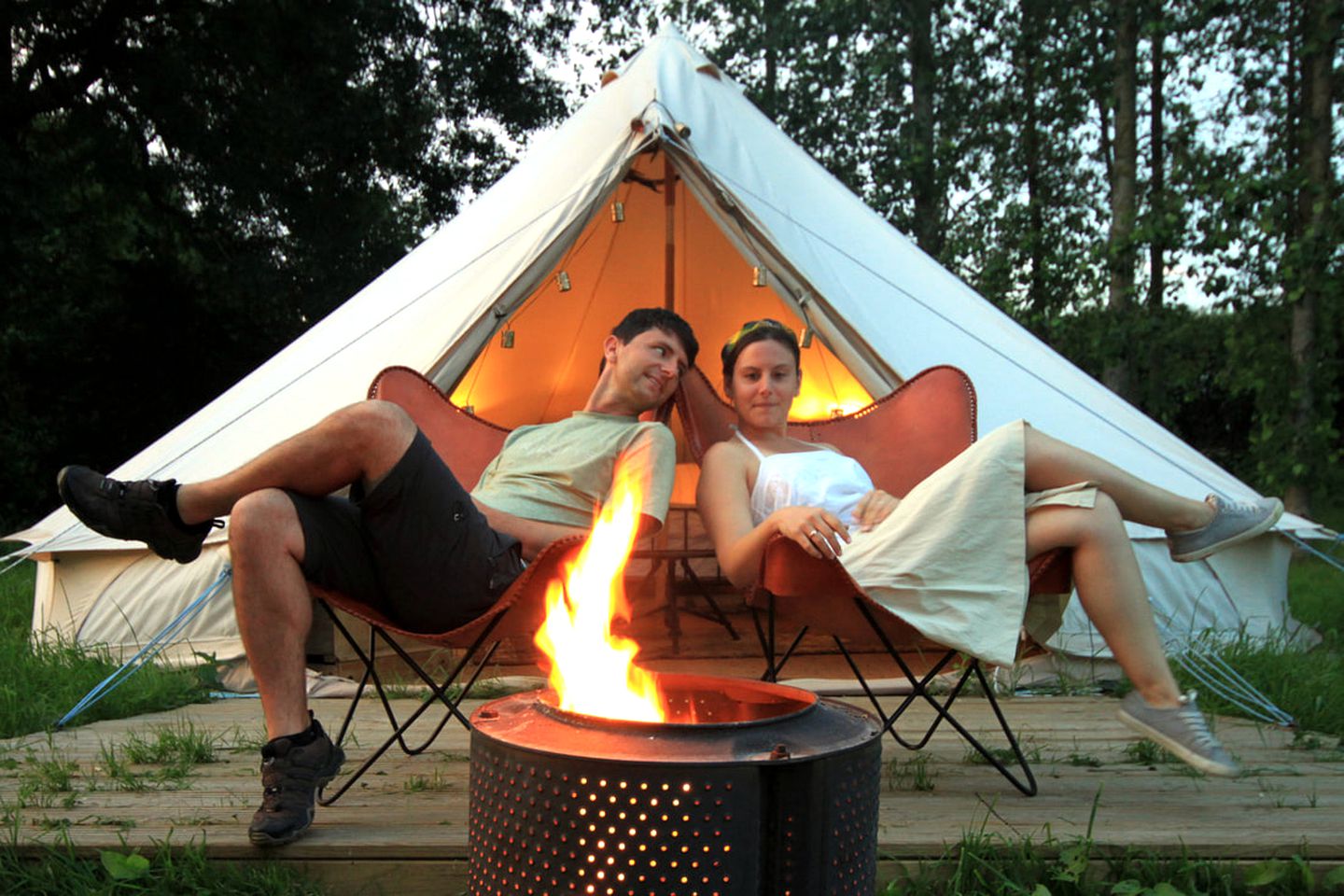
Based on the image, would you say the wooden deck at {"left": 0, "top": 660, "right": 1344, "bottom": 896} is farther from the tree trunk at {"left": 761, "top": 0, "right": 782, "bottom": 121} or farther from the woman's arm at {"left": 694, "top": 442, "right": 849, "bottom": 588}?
the tree trunk at {"left": 761, "top": 0, "right": 782, "bottom": 121}

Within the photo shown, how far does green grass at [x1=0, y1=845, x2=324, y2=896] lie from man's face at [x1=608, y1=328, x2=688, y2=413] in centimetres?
115

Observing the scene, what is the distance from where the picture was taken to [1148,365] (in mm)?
8523

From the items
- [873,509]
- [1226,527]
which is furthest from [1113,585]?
[873,509]

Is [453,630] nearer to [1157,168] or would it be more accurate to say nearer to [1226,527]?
[1226,527]

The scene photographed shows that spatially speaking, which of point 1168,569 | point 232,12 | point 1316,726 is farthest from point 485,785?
point 232,12

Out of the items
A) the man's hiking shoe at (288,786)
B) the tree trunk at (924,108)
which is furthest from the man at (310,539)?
the tree trunk at (924,108)

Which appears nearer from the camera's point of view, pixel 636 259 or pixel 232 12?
pixel 636 259

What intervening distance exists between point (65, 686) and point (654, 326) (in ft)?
5.41

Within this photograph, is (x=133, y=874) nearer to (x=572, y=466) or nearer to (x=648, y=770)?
(x=648, y=770)

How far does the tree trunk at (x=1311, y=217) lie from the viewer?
195 inches

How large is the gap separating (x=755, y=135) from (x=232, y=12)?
5.70 meters

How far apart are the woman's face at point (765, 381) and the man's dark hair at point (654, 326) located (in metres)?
0.13

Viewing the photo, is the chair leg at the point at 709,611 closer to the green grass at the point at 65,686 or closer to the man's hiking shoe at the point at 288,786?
the green grass at the point at 65,686

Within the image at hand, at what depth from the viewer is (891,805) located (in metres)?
1.74
